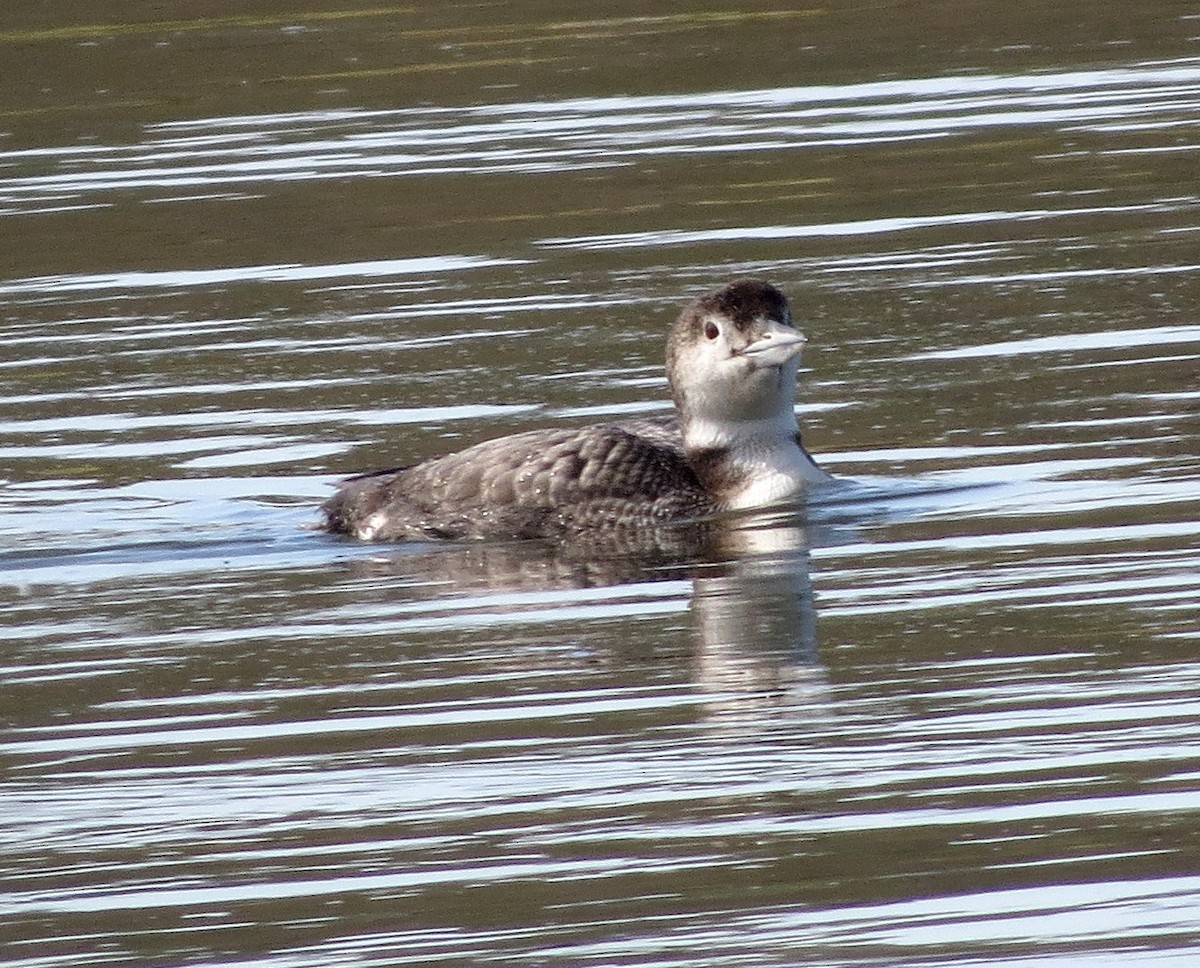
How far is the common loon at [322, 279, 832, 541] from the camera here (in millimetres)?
9953

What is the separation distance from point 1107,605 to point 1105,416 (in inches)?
111

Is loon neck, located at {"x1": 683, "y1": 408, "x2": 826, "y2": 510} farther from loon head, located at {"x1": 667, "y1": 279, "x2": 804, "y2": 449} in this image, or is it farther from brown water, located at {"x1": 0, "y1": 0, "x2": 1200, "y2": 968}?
brown water, located at {"x1": 0, "y1": 0, "x2": 1200, "y2": 968}

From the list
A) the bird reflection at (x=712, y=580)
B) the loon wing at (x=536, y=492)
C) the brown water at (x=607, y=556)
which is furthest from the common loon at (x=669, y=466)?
the brown water at (x=607, y=556)

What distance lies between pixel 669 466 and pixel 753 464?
11.8 inches

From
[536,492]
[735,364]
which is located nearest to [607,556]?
[536,492]

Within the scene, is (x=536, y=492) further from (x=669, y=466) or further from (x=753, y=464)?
(x=753, y=464)

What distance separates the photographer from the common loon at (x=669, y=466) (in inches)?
392

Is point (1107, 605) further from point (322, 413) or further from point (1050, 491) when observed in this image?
point (322, 413)

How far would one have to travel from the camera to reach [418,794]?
650 centimetres

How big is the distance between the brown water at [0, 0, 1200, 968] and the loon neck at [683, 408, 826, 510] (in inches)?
7.4

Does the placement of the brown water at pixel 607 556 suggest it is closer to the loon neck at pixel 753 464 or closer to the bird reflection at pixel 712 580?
the bird reflection at pixel 712 580

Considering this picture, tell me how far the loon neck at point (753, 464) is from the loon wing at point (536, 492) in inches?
3.4

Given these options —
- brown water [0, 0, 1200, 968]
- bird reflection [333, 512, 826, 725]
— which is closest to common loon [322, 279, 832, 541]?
bird reflection [333, 512, 826, 725]

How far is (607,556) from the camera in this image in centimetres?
963
